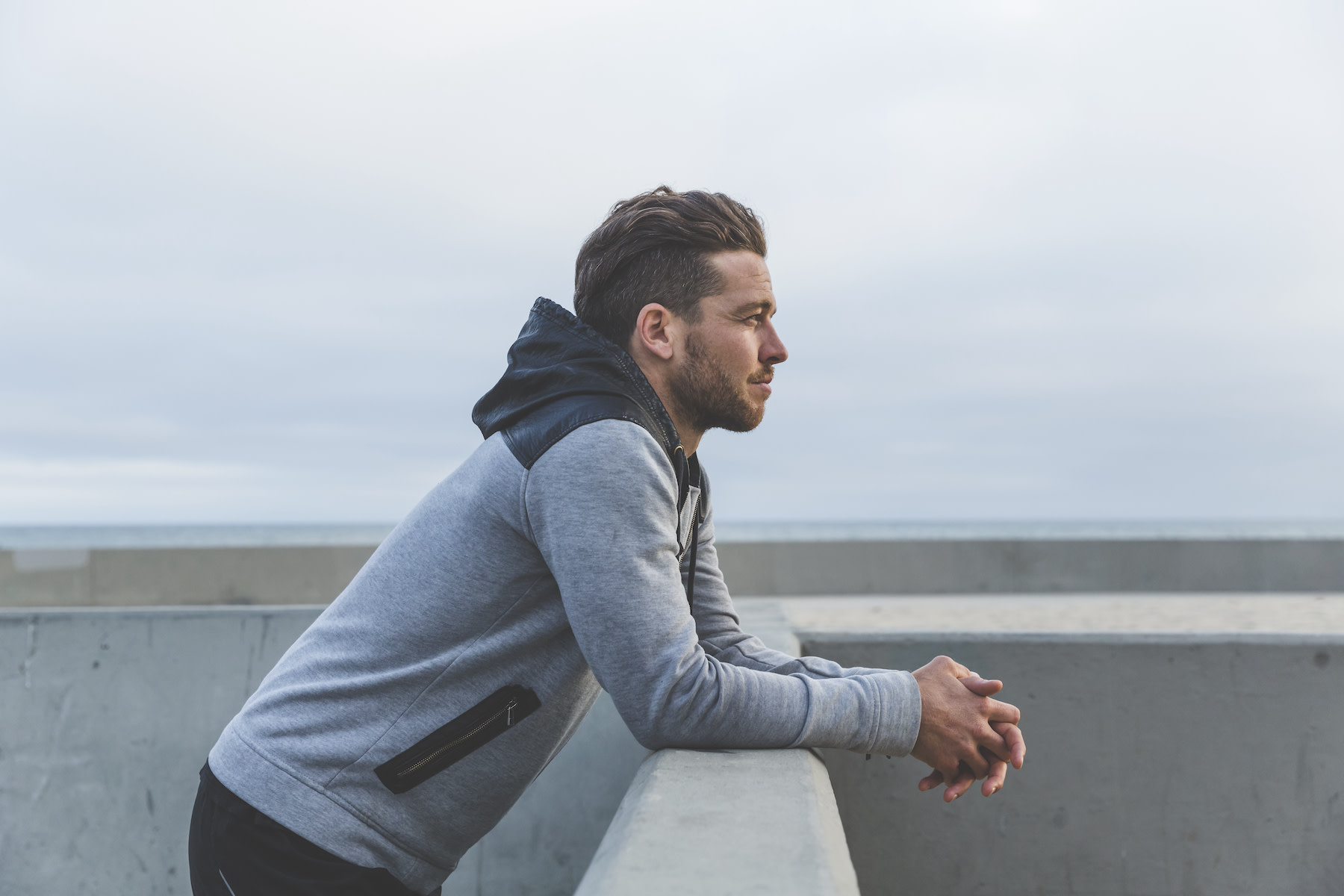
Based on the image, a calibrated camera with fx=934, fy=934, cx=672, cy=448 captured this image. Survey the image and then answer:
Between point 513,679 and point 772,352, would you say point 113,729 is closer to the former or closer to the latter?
point 513,679

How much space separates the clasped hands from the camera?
1.53 metres

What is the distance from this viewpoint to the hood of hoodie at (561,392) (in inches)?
54.9

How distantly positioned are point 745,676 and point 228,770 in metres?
0.86

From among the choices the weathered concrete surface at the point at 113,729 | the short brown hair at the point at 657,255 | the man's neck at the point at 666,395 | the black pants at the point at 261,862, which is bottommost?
the weathered concrete surface at the point at 113,729

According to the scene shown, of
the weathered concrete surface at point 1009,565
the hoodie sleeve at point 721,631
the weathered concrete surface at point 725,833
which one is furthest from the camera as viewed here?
the weathered concrete surface at point 1009,565

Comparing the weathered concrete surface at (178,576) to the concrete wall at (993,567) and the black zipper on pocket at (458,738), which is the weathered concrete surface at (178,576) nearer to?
the concrete wall at (993,567)

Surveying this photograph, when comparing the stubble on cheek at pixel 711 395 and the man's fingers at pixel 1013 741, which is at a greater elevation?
the stubble on cheek at pixel 711 395

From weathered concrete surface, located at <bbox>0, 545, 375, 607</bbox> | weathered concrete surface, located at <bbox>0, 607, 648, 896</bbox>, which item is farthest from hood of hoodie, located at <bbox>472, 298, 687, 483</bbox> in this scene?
weathered concrete surface, located at <bbox>0, 545, 375, 607</bbox>

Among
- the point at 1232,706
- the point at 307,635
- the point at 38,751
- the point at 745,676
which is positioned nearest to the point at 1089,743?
the point at 1232,706

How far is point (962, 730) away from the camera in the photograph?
5.03 ft

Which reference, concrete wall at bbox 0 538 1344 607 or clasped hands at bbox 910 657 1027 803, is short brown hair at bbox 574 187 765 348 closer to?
clasped hands at bbox 910 657 1027 803

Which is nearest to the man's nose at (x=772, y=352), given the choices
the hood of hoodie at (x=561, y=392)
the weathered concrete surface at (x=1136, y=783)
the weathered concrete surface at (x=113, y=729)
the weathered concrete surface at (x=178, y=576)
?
the hood of hoodie at (x=561, y=392)

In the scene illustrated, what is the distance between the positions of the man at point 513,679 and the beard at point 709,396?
4.7 inches

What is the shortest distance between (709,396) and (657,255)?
27cm
